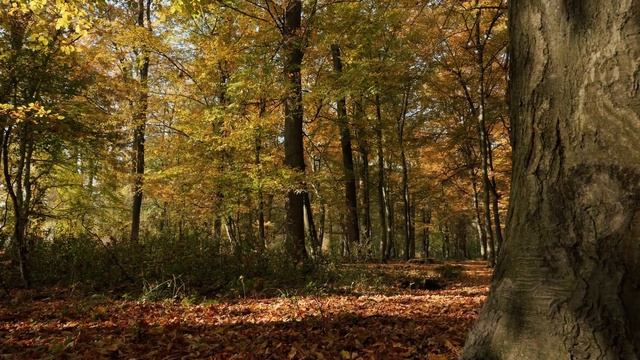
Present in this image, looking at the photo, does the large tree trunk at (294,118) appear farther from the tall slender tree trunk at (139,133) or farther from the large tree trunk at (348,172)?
the tall slender tree trunk at (139,133)

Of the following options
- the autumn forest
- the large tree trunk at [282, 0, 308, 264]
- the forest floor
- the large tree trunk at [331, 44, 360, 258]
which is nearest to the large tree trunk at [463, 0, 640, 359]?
the autumn forest

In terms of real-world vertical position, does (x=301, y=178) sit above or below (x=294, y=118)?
below

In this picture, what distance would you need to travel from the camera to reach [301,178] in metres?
10.5

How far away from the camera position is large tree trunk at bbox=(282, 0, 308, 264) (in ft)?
31.4

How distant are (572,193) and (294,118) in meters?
9.34

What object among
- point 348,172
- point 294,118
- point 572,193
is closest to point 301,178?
point 294,118

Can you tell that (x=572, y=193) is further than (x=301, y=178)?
No

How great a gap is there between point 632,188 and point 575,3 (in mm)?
964

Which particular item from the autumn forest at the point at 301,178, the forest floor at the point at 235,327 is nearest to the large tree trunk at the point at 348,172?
the autumn forest at the point at 301,178

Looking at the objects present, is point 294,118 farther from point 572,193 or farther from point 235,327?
point 572,193

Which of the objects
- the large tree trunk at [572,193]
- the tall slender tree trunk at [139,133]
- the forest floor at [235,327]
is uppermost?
the tall slender tree trunk at [139,133]

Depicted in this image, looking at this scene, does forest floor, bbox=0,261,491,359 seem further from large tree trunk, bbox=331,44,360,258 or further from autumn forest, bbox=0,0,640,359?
large tree trunk, bbox=331,44,360,258

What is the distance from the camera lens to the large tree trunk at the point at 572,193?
191 centimetres

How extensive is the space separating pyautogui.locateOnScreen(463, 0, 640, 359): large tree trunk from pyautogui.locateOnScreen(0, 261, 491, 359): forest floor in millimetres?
1361
